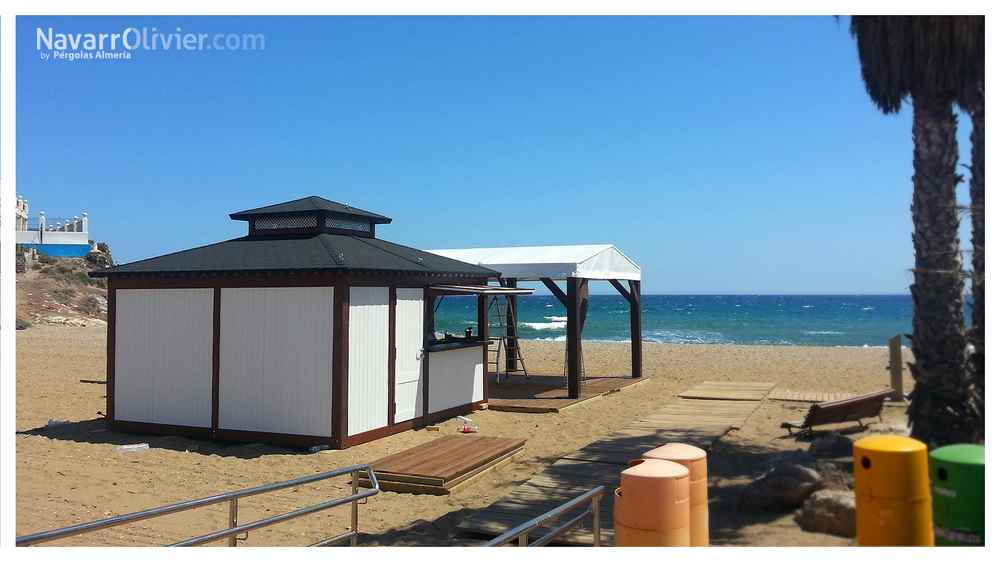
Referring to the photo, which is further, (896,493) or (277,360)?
(277,360)

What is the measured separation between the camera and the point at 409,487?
853 cm

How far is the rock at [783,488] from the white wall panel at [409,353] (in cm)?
666

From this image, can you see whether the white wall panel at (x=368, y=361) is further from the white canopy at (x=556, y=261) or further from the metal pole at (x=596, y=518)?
the metal pole at (x=596, y=518)

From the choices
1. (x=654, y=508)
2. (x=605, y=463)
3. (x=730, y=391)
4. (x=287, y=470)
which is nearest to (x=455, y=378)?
(x=287, y=470)

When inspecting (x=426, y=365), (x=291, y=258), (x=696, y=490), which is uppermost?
(x=291, y=258)

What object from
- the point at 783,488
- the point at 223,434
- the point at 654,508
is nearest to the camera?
the point at 654,508

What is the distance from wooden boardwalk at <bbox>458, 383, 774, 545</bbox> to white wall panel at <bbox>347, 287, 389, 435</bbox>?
339 cm

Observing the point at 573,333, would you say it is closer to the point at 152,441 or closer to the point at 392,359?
the point at 392,359

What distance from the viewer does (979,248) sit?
20.3 feet

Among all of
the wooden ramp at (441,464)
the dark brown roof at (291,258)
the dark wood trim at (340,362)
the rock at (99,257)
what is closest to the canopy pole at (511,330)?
the dark brown roof at (291,258)

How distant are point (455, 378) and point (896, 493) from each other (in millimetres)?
9640
